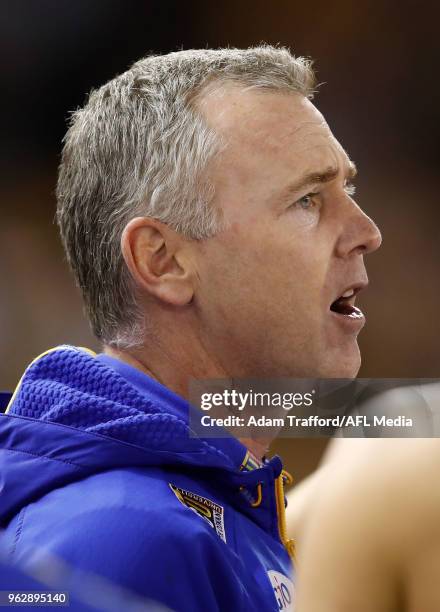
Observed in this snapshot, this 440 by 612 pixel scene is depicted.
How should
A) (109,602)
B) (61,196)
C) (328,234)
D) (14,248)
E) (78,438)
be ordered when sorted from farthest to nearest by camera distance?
1. (14,248)
2. (61,196)
3. (328,234)
4. (78,438)
5. (109,602)

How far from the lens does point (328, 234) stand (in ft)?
3.42

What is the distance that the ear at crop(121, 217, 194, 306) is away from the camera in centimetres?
104

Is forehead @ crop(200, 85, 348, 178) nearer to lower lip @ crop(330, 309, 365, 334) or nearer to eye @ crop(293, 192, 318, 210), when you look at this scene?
eye @ crop(293, 192, 318, 210)

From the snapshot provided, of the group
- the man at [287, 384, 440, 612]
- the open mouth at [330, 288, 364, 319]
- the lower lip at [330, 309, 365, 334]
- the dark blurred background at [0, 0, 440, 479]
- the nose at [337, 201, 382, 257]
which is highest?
the dark blurred background at [0, 0, 440, 479]

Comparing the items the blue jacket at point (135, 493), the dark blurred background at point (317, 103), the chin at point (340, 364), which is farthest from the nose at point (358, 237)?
the dark blurred background at point (317, 103)

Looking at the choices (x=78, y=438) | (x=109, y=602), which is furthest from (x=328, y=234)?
(x=109, y=602)

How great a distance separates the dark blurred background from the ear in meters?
1.77

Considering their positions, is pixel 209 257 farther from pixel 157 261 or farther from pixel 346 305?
pixel 346 305

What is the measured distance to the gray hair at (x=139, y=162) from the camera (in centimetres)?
104

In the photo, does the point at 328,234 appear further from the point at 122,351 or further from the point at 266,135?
the point at 122,351

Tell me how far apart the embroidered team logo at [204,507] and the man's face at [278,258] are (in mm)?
211

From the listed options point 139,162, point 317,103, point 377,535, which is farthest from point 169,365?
point 317,103

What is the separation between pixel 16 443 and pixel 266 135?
43 centimetres

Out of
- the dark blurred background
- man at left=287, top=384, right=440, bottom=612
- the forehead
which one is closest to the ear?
the forehead
